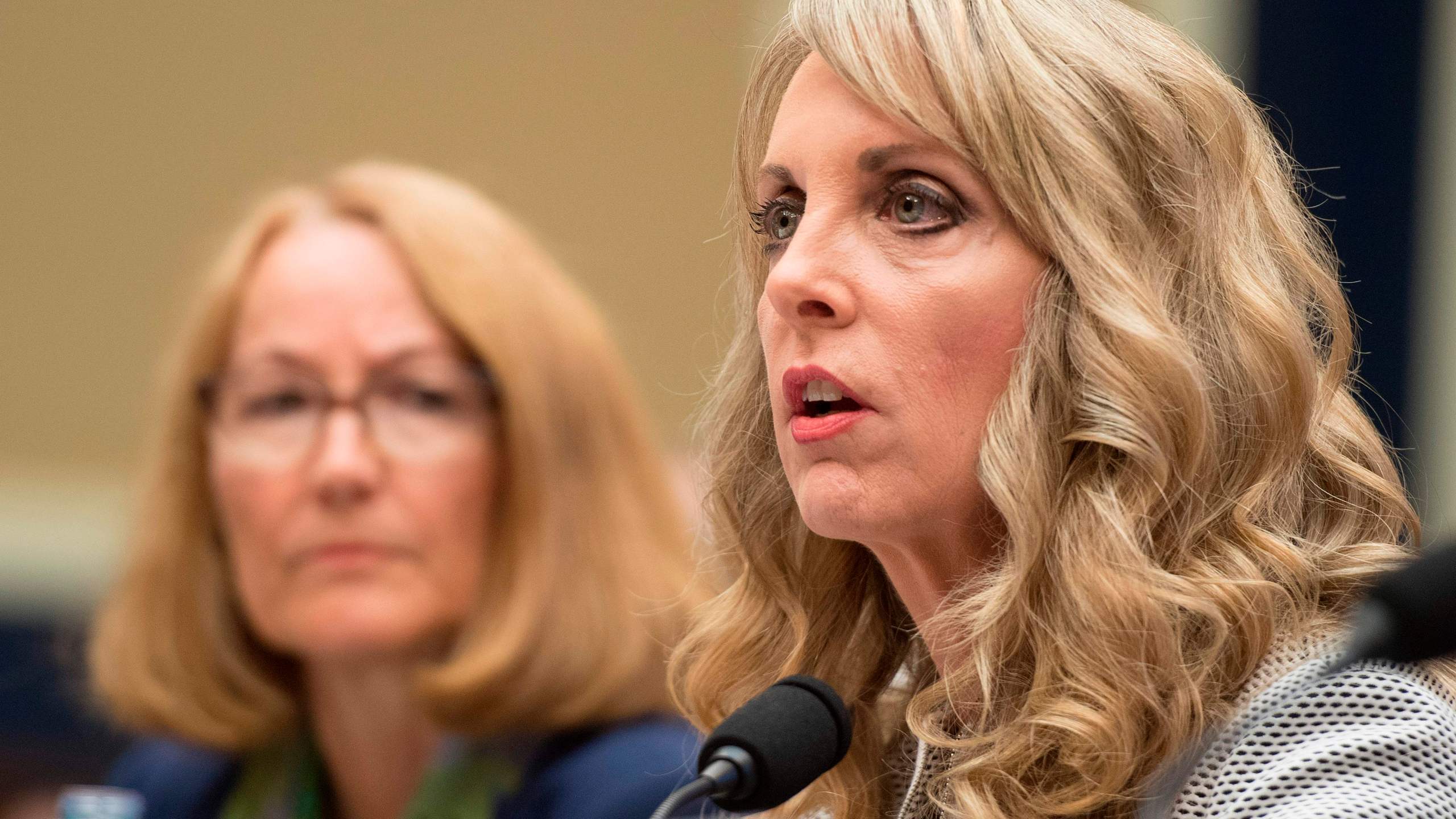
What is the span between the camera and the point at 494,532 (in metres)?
2.51

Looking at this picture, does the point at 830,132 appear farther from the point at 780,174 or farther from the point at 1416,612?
the point at 1416,612

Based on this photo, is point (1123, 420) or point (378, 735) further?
point (378, 735)

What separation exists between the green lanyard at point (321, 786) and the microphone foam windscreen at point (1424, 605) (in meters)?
1.72

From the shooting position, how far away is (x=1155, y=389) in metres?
1.31

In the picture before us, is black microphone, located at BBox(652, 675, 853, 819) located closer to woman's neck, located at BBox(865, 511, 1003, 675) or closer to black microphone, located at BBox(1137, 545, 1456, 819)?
woman's neck, located at BBox(865, 511, 1003, 675)

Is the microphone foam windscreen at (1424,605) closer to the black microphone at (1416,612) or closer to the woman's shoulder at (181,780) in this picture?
the black microphone at (1416,612)

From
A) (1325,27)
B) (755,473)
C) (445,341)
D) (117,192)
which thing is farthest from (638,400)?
(117,192)

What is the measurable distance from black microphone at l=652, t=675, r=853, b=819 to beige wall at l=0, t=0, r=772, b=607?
3.42 m

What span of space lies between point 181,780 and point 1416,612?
95.6 inches

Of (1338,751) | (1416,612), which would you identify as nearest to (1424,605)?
(1416,612)

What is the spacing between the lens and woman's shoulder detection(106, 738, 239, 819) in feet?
9.02

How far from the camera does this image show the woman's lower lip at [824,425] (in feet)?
4.47

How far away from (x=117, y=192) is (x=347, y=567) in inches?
123

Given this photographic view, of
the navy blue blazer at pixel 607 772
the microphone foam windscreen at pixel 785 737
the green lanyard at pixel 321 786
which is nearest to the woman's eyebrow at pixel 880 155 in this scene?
the microphone foam windscreen at pixel 785 737
